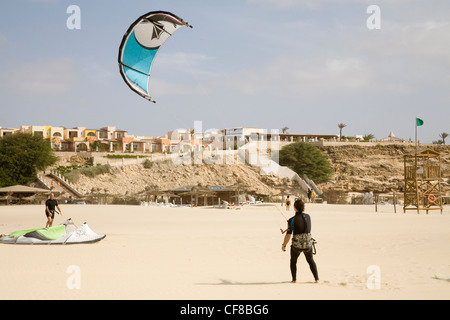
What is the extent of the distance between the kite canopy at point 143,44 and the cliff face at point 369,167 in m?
60.1

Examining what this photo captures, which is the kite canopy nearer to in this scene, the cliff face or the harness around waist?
the harness around waist

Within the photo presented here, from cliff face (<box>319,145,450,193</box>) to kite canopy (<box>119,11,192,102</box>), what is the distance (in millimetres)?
60147

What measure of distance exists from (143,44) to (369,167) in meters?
72.4

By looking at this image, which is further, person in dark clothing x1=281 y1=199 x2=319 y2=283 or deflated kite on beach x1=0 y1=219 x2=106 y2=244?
deflated kite on beach x1=0 y1=219 x2=106 y2=244

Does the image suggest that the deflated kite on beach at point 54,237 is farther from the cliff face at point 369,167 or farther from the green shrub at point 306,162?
the cliff face at point 369,167

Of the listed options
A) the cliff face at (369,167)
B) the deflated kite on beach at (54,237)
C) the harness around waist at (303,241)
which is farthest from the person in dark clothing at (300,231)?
the cliff face at (369,167)

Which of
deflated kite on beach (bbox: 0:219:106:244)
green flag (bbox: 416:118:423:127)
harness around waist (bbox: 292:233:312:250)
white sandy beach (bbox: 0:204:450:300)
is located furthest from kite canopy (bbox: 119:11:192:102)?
green flag (bbox: 416:118:423:127)

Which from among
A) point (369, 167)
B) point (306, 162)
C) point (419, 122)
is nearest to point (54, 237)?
point (419, 122)

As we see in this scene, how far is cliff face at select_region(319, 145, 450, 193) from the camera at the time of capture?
67.8 m

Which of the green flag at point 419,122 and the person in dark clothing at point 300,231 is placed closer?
the person in dark clothing at point 300,231

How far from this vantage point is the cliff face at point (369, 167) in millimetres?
67812

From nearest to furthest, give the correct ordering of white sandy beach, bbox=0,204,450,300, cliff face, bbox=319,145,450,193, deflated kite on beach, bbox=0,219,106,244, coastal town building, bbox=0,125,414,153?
white sandy beach, bbox=0,204,450,300 < deflated kite on beach, bbox=0,219,106,244 < cliff face, bbox=319,145,450,193 < coastal town building, bbox=0,125,414,153

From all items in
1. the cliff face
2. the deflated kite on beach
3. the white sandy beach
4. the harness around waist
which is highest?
Result: the cliff face
